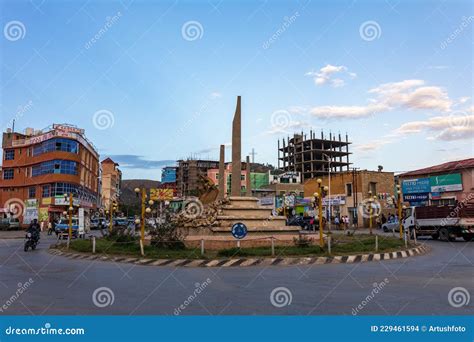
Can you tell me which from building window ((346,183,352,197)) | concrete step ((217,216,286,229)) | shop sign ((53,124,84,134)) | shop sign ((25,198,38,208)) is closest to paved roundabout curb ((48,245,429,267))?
concrete step ((217,216,286,229))

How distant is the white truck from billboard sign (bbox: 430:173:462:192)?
1131 centimetres

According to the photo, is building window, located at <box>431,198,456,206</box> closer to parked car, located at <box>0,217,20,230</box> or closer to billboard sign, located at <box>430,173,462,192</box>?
billboard sign, located at <box>430,173,462,192</box>

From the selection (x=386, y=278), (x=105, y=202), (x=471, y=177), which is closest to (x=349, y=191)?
(x=471, y=177)

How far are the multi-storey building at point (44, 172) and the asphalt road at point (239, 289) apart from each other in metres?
41.3

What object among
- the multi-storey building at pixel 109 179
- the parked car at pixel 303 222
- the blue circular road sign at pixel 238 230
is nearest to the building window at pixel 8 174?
the multi-storey building at pixel 109 179

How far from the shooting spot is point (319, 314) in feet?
22.2

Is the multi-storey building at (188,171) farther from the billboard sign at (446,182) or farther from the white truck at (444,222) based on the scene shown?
the white truck at (444,222)

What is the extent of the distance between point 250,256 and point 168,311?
8621 millimetres

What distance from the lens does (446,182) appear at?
131 ft

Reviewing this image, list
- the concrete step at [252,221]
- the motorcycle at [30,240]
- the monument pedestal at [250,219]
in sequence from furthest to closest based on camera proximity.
Answer: the motorcycle at [30,240] < the concrete step at [252,221] < the monument pedestal at [250,219]

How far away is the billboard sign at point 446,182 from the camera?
38.7 m

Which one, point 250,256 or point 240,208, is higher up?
point 240,208

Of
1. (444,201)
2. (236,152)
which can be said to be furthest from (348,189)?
(236,152)

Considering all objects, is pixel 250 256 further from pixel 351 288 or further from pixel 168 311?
pixel 168 311
